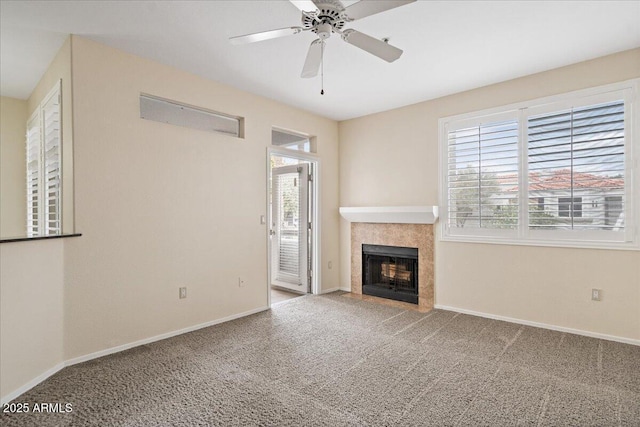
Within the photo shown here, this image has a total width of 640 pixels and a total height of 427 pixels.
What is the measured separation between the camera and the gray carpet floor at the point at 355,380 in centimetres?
207

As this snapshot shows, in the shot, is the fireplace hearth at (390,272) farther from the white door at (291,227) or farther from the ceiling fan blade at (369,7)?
the ceiling fan blade at (369,7)

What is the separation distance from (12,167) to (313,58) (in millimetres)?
4461

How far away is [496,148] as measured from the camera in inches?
156

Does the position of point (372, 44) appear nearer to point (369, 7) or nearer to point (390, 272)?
point (369, 7)

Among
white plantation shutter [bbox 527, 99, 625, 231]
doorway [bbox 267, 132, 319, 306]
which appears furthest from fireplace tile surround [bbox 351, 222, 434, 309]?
white plantation shutter [bbox 527, 99, 625, 231]

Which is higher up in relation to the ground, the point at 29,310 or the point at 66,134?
the point at 66,134

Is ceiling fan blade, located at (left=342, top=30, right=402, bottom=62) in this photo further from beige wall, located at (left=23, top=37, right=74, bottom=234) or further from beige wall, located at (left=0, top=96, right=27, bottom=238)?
beige wall, located at (left=0, top=96, right=27, bottom=238)

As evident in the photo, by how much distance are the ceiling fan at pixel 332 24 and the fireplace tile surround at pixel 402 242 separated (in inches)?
108

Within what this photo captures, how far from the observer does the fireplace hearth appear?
473 cm

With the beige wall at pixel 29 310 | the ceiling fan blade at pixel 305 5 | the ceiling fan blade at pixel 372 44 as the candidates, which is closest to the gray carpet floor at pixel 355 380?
the beige wall at pixel 29 310

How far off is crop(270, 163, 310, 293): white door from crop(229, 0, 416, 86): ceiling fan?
9.64 feet

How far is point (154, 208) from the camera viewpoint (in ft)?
11.0

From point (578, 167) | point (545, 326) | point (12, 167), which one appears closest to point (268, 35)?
point (578, 167)

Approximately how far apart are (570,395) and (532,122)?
2719 mm
